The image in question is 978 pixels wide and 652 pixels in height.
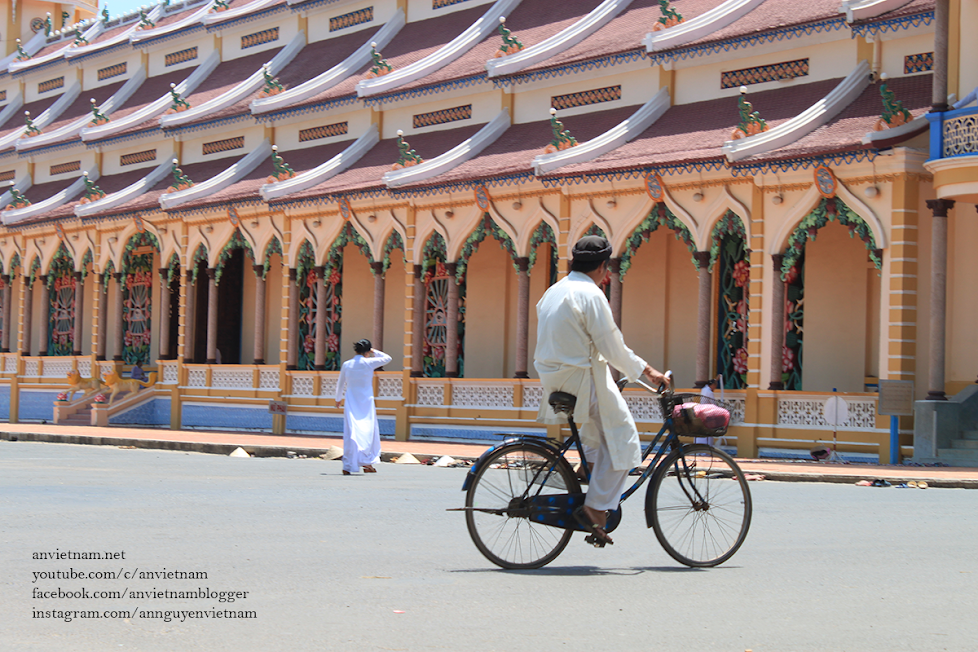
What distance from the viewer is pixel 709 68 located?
22625 millimetres

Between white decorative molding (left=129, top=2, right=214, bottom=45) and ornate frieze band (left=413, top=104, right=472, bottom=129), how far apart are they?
1137 cm

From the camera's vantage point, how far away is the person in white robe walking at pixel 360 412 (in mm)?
15828

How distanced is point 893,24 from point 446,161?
8868 millimetres

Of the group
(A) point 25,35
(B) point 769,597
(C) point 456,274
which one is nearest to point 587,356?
(B) point 769,597

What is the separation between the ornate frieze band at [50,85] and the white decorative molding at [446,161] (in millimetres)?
22632

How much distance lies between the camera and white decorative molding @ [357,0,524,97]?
27.6 meters

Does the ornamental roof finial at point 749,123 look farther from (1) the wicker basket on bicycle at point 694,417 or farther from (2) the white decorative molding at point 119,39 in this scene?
(2) the white decorative molding at point 119,39

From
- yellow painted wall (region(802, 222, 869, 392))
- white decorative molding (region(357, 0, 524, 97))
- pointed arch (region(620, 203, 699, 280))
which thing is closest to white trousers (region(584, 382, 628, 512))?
pointed arch (region(620, 203, 699, 280))

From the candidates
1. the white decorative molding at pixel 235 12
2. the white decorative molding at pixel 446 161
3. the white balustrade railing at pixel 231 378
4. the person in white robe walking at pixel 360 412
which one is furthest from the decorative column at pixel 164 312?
→ the person in white robe walking at pixel 360 412

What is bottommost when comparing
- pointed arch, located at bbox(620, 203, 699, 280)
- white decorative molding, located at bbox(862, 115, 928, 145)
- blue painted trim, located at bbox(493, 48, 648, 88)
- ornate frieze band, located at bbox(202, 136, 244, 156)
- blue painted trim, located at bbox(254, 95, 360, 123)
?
pointed arch, located at bbox(620, 203, 699, 280)

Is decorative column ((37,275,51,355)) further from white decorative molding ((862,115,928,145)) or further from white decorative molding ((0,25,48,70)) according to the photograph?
white decorative molding ((862,115,928,145))

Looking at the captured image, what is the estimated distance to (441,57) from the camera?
91.3 feet

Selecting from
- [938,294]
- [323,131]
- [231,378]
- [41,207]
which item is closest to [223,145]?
[323,131]

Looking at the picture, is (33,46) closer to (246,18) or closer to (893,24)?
(246,18)
